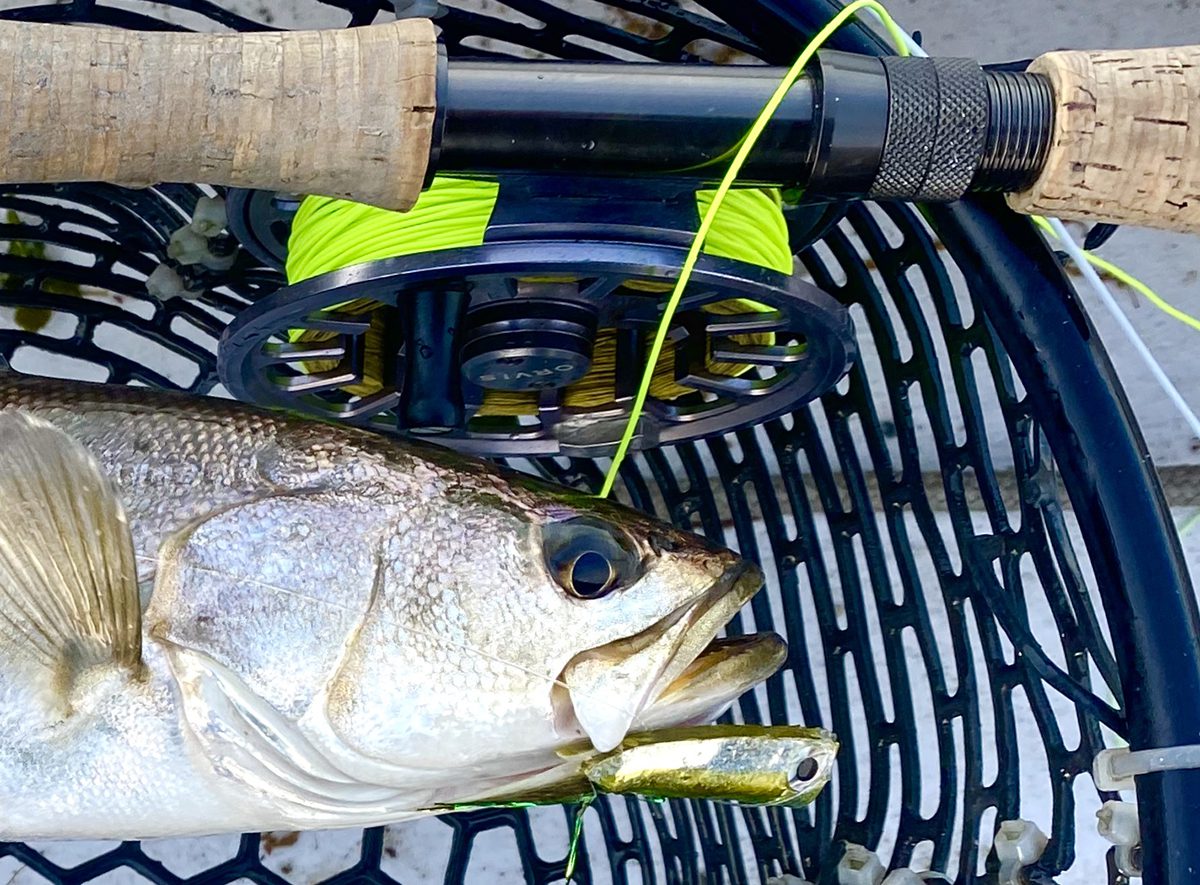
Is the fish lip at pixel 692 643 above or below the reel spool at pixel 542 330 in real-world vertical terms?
below

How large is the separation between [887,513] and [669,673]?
521 millimetres

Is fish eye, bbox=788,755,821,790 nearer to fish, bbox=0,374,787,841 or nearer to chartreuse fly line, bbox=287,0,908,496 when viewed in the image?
fish, bbox=0,374,787,841

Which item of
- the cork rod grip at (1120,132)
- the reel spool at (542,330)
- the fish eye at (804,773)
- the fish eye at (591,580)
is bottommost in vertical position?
the fish eye at (804,773)

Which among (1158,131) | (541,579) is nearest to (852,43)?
(1158,131)

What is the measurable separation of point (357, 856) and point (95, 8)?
131 cm

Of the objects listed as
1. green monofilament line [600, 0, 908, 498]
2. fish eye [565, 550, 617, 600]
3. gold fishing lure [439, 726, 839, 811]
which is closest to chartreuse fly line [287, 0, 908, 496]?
green monofilament line [600, 0, 908, 498]

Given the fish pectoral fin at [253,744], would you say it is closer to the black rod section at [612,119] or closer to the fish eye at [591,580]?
the fish eye at [591,580]

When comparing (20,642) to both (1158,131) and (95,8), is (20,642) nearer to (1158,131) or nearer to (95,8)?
(95,8)

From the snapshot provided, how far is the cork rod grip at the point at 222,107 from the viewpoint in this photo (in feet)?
2.44

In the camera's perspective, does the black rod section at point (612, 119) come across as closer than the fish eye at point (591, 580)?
Yes

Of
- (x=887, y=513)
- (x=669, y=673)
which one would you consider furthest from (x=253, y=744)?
(x=887, y=513)

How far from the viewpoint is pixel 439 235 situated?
0.88 meters

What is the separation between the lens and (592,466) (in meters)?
1.63

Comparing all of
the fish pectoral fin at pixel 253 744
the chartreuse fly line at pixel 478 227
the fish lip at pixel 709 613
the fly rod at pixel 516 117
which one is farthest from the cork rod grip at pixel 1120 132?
the fish pectoral fin at pixel 253 744
